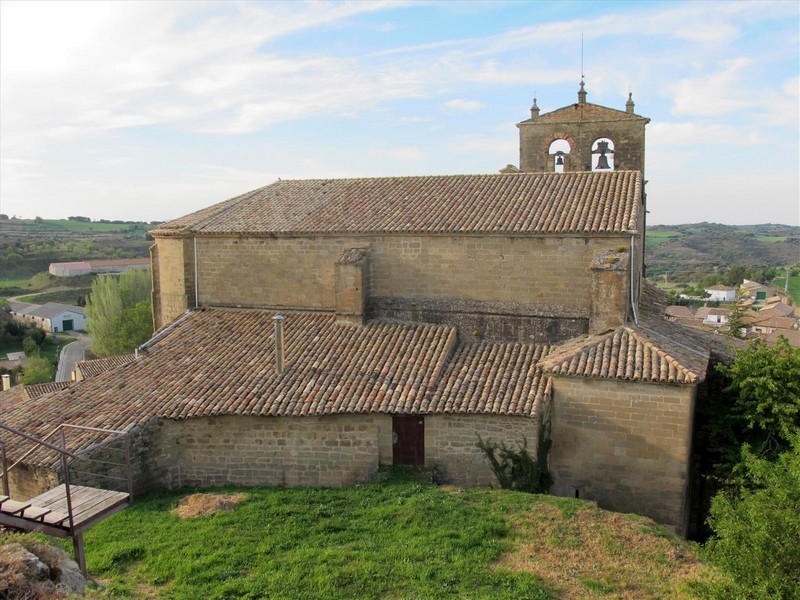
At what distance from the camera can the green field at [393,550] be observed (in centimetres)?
791

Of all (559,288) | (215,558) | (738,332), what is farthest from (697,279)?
(215,558)

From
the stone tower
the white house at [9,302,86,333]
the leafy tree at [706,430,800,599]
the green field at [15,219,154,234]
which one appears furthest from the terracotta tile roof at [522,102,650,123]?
the green field at [15,219,154,234]

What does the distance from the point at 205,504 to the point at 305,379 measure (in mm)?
3299

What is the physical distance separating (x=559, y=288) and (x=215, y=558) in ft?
29.8

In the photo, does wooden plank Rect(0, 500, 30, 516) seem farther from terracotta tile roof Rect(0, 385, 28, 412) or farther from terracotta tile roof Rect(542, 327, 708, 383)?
terracotta tile roof Rect(0, 385, 28, 412)

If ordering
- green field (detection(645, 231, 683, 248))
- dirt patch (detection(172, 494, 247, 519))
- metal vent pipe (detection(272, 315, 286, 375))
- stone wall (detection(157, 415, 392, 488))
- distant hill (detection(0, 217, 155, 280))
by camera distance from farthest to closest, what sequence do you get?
green field (detection(645, 231, 683, 248))
distant hill (detection(0, 217, 155, 280))
metal vent pipe (detection(272, 315, 286, 375))
stone wall (detection(157, 415, 392, 488))
dirt patch (detection(172, 494, 247, 519))

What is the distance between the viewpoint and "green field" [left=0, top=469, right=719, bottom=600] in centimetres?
791

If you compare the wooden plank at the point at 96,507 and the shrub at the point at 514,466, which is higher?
the wooden plank at the point at 96,507

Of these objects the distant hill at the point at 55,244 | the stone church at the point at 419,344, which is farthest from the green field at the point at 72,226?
the stone church at the point at 419,344

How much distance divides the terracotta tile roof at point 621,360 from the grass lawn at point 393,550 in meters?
2.53

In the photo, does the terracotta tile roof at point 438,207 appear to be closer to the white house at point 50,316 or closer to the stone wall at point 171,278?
the stone wall at point 171,278

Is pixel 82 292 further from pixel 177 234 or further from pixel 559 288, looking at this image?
pixel 559 288

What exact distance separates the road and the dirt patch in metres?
34.5

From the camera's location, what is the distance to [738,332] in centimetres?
2964
